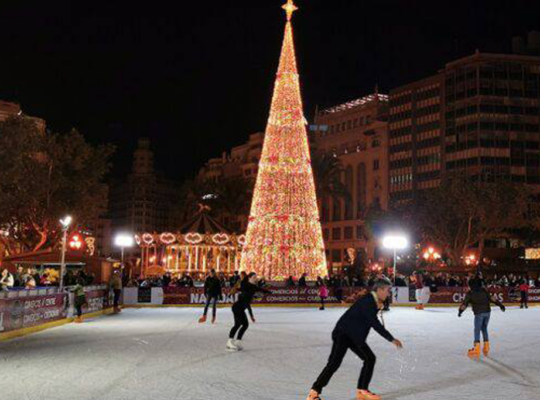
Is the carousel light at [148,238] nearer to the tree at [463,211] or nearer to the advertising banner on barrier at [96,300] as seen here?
the tree at [463,211]

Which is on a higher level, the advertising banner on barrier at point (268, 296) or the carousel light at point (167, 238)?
the carousel light at point (167, 238)

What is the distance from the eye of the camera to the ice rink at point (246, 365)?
9.95m

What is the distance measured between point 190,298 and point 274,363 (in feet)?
77.1

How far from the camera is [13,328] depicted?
19.1m

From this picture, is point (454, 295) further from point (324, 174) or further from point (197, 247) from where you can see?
point (324, 174)

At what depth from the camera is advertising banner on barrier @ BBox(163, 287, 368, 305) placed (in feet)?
118

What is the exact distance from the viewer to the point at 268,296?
37000 mm

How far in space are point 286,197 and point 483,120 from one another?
7524 cm

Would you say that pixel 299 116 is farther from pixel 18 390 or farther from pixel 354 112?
pixel 354 112

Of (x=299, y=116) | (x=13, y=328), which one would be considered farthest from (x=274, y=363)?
(x=299, y=116)

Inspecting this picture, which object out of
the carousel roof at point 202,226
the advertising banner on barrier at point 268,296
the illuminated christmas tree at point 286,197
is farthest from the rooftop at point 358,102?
the advertising banner on barrier at point 268,296

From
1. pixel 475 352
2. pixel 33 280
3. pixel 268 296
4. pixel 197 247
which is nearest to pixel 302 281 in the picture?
pixel 268 296

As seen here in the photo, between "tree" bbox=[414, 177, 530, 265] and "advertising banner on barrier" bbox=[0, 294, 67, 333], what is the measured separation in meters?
50.1

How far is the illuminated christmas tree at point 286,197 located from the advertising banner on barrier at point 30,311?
45.1 feet
